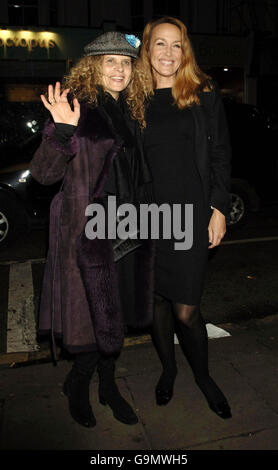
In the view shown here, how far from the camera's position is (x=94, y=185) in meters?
2.22

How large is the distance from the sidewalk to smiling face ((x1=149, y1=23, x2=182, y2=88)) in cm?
193

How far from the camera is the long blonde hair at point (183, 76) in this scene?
239 cm

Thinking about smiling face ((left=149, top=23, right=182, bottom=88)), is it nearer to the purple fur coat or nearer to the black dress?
the black dress

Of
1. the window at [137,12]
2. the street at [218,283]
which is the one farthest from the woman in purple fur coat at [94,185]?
the window at [137,12]

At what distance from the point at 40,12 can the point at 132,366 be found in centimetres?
1465

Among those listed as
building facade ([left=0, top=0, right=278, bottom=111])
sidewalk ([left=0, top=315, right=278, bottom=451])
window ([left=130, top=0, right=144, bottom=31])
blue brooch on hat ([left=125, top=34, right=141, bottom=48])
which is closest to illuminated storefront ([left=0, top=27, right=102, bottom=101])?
building facade ([left=0, top=0, right=278, bottom=111])

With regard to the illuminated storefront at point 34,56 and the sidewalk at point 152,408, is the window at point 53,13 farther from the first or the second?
the sidewalk at point 152,408

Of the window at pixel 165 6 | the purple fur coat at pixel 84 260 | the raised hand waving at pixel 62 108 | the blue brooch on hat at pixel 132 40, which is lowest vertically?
the purple fur coat at pixel 84 260

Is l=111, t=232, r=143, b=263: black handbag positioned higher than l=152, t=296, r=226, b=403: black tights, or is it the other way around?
l=111, t=232, r=143, b=263: black handbag

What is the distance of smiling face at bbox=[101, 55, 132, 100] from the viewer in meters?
2.28

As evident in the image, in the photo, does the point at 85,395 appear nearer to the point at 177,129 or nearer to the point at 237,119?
→ the point at 177,129

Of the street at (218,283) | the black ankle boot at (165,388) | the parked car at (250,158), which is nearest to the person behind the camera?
the black ankle boot at (165,388)

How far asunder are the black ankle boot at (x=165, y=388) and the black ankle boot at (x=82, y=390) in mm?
427

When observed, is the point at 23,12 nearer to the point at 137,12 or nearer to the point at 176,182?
the point at 137,12
